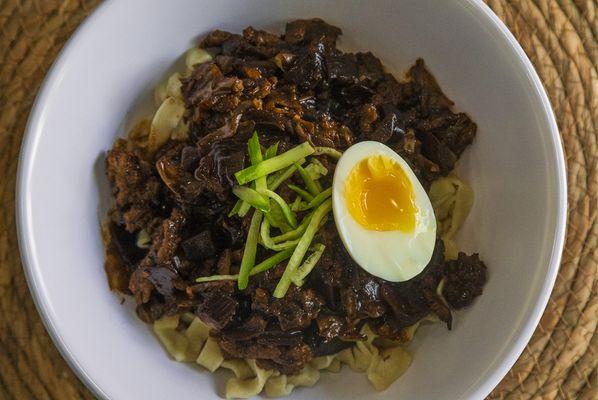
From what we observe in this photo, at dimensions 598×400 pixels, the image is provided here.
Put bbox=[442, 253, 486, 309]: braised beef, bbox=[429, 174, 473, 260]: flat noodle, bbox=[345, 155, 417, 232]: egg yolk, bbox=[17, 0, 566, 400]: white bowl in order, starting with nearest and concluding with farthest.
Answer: bbox=[17, 0, 566, 400]: white bowl → bbox=[345, 155, 417, 232]: egg yolk → bbox=[442, 253, 486, 309]: braised beef → bbox=[429, 174, 473, 260]: flat noodle

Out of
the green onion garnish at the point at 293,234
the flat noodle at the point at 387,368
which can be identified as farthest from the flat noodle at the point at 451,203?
the green onion garnish at the point at 293,234

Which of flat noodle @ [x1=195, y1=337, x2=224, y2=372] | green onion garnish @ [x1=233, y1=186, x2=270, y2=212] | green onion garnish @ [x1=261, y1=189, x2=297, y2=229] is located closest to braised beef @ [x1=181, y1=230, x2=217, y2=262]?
green onion garnish @ [x1=233, y1=186, x2=270, y2=212]

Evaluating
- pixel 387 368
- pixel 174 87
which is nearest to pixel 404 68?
pixel 174 87

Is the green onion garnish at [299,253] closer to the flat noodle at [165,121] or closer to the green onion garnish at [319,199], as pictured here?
the green onion garnish at [319,199]

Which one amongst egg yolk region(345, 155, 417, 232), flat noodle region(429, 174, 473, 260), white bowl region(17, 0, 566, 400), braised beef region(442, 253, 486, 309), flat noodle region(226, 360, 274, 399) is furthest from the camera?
flat noodle region(429, 174, 473, 260)

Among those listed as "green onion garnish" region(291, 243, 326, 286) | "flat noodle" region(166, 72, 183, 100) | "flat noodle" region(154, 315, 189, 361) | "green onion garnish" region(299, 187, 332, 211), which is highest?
"flat noodle" region(166, 72, 183, 100)

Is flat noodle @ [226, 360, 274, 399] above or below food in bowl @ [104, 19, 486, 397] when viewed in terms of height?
below

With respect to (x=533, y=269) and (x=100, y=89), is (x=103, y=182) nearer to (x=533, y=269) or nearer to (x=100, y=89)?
(x=100, y=89)

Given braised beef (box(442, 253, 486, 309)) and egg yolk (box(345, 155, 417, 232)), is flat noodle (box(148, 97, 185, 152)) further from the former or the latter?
braised beef (box(442, 253, 486, 309))
